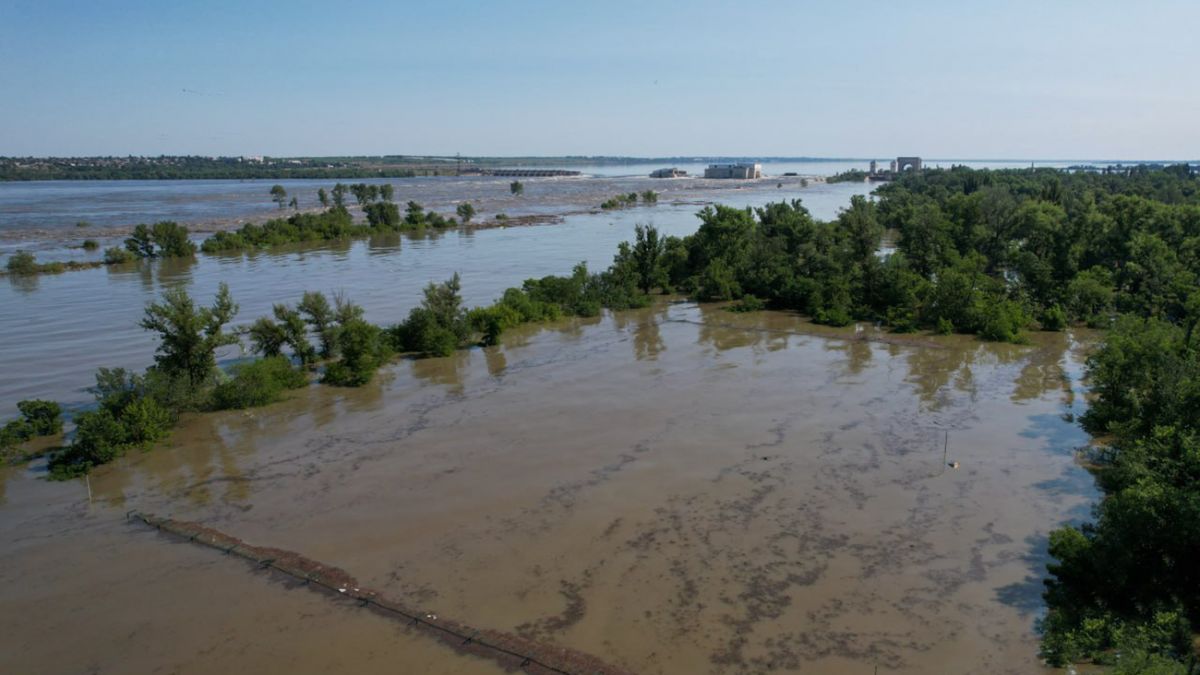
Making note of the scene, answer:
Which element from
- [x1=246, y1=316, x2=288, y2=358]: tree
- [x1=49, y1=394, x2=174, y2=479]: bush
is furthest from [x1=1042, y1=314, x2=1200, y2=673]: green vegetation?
[x1=246, y1=316, x2=288, y2=358]: tree

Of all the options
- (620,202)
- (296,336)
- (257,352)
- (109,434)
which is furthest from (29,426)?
(620,202)

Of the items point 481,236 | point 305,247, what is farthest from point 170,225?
point 481,236

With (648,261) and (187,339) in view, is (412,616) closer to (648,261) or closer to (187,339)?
(187,339)

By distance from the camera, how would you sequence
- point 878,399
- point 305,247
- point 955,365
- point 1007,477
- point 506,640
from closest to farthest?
1. point 506,640
2. point 1007,477
3. point 878,399
4. point 955,365
5. point 305,247

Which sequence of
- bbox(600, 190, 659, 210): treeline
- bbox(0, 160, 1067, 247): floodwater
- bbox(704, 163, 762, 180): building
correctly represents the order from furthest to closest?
bbox(704, 163, 762, 180): building
bbox(600, 190, 659, 210): treeline
bbox(0, 160, 1067, 247): floodwater

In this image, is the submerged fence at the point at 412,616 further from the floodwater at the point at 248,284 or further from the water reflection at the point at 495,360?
the water reflection at the point at 495,360

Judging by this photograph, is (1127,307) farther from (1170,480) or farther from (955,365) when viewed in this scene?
(1170,480)

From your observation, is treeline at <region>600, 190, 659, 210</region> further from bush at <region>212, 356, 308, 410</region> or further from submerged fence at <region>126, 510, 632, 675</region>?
submerged fence at <region>126, 510, 632, 675</region>
